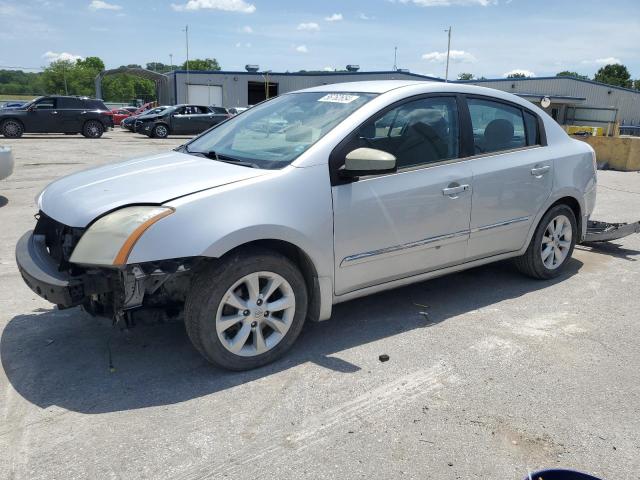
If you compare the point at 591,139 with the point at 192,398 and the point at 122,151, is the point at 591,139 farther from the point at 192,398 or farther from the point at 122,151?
the point at 192,398

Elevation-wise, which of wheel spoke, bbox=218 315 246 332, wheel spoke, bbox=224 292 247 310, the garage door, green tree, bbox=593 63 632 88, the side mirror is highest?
green tree, bbox=593 63 632 88

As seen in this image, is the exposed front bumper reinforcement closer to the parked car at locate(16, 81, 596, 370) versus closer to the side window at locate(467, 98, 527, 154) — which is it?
the parked car at locate(16, 81, 596, 370)

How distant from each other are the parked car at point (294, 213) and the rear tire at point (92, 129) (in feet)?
69.1

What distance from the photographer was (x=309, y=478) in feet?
8.00

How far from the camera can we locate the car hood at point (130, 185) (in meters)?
3.09

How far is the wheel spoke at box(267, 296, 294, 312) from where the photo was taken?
11.0 ft

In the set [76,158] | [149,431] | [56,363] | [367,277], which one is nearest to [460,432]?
[367,277]

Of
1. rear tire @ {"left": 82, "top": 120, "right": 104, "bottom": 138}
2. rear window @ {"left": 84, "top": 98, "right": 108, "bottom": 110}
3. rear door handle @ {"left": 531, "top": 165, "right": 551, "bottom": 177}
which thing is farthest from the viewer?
rear window @ {"left": 84, "top": 98, "right": 108, "bottom": 110}

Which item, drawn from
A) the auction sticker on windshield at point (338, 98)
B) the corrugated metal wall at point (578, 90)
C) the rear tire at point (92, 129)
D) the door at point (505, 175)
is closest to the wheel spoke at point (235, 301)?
the auction sticker on windshield at point (338, 98)

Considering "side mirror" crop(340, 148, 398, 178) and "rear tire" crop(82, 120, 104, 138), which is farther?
"rear tire" crop(82, 120, 104, 138)

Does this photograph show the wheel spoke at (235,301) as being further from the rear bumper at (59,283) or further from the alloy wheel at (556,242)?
the alloy wheel at (556,242)

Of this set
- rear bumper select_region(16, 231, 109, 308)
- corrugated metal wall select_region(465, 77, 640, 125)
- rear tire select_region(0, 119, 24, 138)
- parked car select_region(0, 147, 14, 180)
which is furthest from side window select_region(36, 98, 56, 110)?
corrugated metal wall select_region(465, 77, 640, 125)

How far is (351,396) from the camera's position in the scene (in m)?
3.11

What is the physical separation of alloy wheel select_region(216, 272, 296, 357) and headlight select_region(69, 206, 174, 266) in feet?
1.94
